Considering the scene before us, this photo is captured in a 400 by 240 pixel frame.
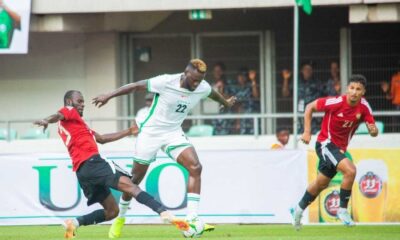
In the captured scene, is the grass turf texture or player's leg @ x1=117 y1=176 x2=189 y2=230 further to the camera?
the grass turf texture

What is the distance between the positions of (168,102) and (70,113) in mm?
1246

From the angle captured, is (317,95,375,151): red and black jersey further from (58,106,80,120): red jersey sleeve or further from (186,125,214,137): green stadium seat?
(186,125,214,137): green stadium seat

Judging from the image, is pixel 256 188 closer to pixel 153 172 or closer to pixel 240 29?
pixel 153 172

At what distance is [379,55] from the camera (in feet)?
80.2

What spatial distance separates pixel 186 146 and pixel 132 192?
971 mm

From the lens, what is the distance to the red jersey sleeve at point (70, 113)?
14.4 metres

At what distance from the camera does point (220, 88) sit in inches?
952

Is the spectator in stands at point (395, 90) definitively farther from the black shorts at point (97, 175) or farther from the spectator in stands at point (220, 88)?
the black shorts at point (97, 175)

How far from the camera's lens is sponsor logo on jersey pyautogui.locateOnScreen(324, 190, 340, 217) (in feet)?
59.0

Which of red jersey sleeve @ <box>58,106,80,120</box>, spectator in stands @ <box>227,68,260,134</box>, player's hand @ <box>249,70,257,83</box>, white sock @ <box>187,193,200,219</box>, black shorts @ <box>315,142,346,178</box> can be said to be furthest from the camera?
player's hand @ <box>249,70,257,83</box>

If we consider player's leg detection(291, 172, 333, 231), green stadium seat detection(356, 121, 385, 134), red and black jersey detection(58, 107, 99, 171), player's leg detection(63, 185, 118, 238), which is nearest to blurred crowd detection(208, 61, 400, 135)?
green stadium seat detection(356, 121, 385, 134)

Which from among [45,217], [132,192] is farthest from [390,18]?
[132,192]

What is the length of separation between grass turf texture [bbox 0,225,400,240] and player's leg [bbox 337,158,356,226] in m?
0.25

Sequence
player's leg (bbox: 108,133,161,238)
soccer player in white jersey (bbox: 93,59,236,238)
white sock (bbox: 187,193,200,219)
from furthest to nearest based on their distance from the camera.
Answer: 1. player's leg (bbox: 108,133,161,238)
2. soccer player in white jersey (bbox: 93,59,236,238)
3. white sock (bbox: 187,193,200,219)
